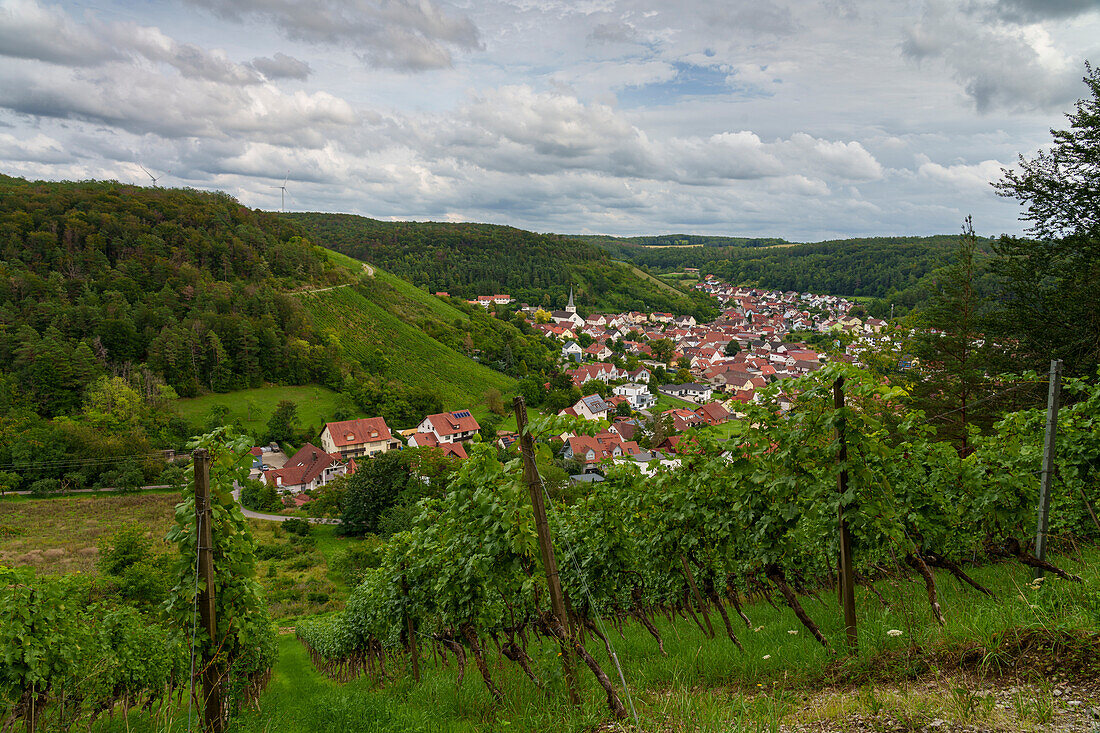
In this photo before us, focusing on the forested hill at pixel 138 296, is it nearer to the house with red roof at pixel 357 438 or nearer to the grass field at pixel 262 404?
the grass field at pixel 262 404

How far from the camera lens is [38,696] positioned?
598 centimetres

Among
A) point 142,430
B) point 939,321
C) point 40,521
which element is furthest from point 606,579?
point 142,430

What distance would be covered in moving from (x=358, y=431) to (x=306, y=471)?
7.75 meters

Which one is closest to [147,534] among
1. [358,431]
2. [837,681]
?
[358,431]

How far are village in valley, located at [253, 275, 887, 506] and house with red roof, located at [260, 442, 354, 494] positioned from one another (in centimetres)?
10

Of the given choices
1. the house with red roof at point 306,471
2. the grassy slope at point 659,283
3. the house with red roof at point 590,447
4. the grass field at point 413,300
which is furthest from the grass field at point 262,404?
the grassy slope at point 659,283

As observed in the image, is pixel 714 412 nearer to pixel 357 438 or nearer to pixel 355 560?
pixel 357 438

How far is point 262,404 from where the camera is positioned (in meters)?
60.8

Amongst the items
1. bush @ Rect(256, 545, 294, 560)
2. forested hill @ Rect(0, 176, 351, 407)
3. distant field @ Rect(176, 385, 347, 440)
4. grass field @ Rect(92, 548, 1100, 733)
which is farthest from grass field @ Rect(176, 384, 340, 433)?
grass field @ Rect(92, 548, 1100, 733)

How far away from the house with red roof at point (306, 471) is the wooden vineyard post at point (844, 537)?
4710cm

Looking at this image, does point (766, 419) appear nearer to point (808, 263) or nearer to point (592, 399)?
point (592, 399)

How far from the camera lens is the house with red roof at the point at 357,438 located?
5491 cm

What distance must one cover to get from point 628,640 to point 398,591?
3695 mm

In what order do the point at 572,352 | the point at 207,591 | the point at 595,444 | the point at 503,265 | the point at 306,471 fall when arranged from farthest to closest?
1. the point at 503,265
2. the point at 572,352
3. the point at 595,444
4. the point at 306,471
5. the point at 207,591
